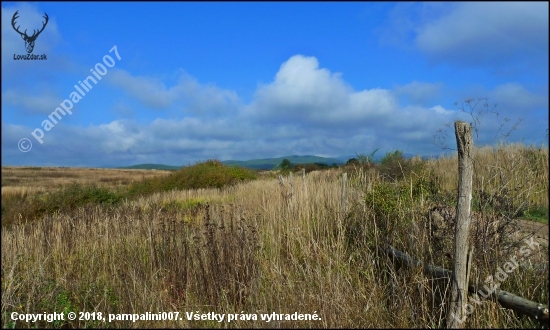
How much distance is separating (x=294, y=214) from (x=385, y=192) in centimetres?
153

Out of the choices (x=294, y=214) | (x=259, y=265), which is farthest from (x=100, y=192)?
(x=259, y=265)

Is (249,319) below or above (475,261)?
below

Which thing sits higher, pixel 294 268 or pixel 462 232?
pixel 462 232

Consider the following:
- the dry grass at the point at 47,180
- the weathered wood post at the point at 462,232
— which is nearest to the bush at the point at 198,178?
the dry grass at the point at 47,180

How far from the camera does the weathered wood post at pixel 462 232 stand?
345 cm

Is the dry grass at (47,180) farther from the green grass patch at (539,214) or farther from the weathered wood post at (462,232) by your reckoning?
the green grass patch at (539,214)

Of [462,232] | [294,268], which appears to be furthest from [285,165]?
[462,232]

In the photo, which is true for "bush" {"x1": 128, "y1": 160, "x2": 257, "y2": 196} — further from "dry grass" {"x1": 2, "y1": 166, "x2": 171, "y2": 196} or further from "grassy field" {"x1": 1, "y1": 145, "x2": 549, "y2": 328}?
"grassy field" {"x1": 1, "y1": 145, "x2": 549, "y2": 328}

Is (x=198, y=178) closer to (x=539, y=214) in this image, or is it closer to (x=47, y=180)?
(x=539, y=214)

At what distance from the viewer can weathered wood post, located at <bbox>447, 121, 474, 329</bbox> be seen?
11.3 ft

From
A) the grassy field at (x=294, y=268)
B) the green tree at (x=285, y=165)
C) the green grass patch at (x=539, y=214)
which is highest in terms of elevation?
the green tree at (x=285, y=165)

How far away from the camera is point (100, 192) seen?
1669 cm

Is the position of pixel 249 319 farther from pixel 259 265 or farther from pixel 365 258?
pixel 365 258

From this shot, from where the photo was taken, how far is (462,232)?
11.8ft
